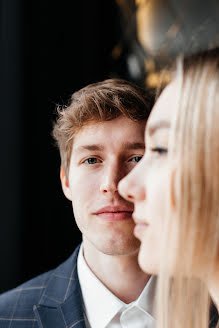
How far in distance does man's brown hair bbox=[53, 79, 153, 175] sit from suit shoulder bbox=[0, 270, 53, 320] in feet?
1.39

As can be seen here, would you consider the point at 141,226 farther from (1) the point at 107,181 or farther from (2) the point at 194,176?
(1) the point at 107,181

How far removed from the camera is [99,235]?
145cm

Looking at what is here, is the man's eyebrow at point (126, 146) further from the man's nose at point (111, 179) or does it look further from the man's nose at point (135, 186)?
the man's nose at point (135, 186)

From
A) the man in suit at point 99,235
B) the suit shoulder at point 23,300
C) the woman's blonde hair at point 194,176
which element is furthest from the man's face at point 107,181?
the woman's blonde hair at point 194,176

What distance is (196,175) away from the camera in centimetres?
97

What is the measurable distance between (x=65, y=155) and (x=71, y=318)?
0.57 meters

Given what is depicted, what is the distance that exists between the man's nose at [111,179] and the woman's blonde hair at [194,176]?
0.40 m

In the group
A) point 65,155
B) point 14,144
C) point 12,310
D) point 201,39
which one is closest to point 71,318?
point 12,310

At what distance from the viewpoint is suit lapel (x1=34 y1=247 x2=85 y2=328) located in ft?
4.65

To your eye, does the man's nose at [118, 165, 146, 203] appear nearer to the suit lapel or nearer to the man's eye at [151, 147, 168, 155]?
the man's eye at [151, 147, 168, 155]

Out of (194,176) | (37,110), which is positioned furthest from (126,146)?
(37,110)

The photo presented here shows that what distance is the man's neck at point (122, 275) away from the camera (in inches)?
60.4

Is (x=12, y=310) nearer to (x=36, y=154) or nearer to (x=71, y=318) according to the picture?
(x=71, y=318)

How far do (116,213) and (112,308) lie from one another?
32 centimetres
